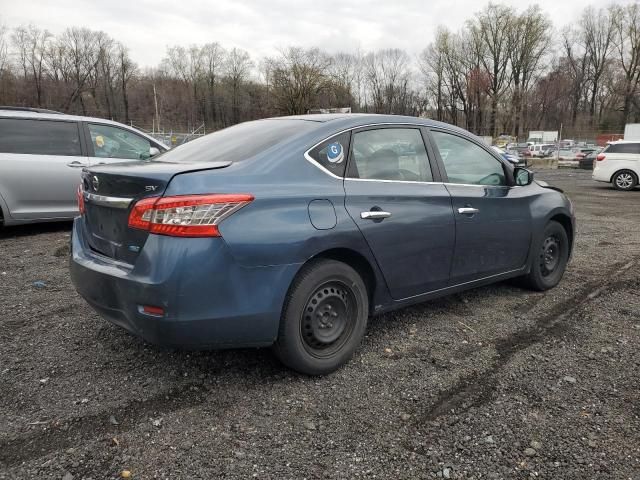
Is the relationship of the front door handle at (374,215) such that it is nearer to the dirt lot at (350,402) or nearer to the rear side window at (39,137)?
the dirt lot at (350,402)

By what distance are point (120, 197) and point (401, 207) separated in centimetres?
167

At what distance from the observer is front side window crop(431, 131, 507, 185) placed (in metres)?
3.65

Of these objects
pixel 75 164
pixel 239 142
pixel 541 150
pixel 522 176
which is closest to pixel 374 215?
pixel 239 142

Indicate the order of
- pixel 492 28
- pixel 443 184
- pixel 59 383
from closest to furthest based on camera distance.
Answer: pixel 59 383
pixel 443 184
pixel 492 28

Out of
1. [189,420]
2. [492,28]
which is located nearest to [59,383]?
[189,420]

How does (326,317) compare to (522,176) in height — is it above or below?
below

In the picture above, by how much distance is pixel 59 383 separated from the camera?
2.80 m

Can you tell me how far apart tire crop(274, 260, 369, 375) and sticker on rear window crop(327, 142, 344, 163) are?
62 centimetres

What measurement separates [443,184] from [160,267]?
2075mm

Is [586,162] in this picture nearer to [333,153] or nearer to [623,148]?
[623,148]

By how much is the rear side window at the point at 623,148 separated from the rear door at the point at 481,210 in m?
13.9

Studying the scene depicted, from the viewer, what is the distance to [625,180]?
1567 centimetres

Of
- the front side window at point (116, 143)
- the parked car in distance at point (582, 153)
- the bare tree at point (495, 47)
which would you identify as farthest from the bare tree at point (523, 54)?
the front side window at point (116, 143)

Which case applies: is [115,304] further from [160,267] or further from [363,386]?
[363,386]
